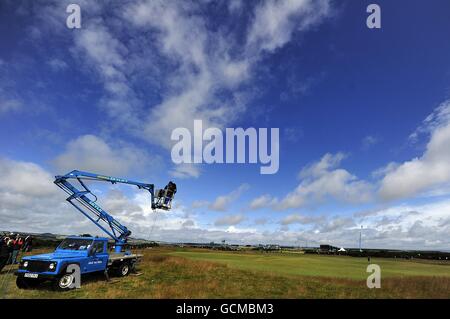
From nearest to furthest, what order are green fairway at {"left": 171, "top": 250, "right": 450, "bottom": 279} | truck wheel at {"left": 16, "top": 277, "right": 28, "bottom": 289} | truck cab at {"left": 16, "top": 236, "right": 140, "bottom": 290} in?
truck cab at {"left": 16, "top": 236, "right": 140, "bottom": 290} < truck wheel at {"left": 16, "top": 277, "right": 28, "bottom": 289} < green fairway at {"left": 171, "top": 250, "right": 450, "bottom": 279}

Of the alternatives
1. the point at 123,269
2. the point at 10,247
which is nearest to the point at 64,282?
the point at 123,269

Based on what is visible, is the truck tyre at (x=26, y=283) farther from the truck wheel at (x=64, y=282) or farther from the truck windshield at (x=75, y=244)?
the truck windshield at (x=75, y=244)

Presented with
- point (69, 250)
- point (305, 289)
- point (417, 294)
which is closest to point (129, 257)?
point (69, 250)

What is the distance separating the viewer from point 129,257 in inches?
788

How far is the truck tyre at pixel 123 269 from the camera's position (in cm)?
1888

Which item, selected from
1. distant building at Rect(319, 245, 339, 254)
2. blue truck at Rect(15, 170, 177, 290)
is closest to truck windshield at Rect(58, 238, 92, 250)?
blue truck at Rect(15, 170, 177, 290)

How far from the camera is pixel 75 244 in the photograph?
16.7m

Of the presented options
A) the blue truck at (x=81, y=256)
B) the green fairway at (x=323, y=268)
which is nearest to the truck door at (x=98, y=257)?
the blue truck at (x=81, y=256)

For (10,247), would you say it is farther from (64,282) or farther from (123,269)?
(64,282)

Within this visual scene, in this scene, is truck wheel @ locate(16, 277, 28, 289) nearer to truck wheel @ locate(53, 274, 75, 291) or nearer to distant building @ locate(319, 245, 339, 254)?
truck wheel @ locate(53, 274, 75, 291)

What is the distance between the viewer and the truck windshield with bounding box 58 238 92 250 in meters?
16.4

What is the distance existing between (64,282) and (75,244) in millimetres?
2805
